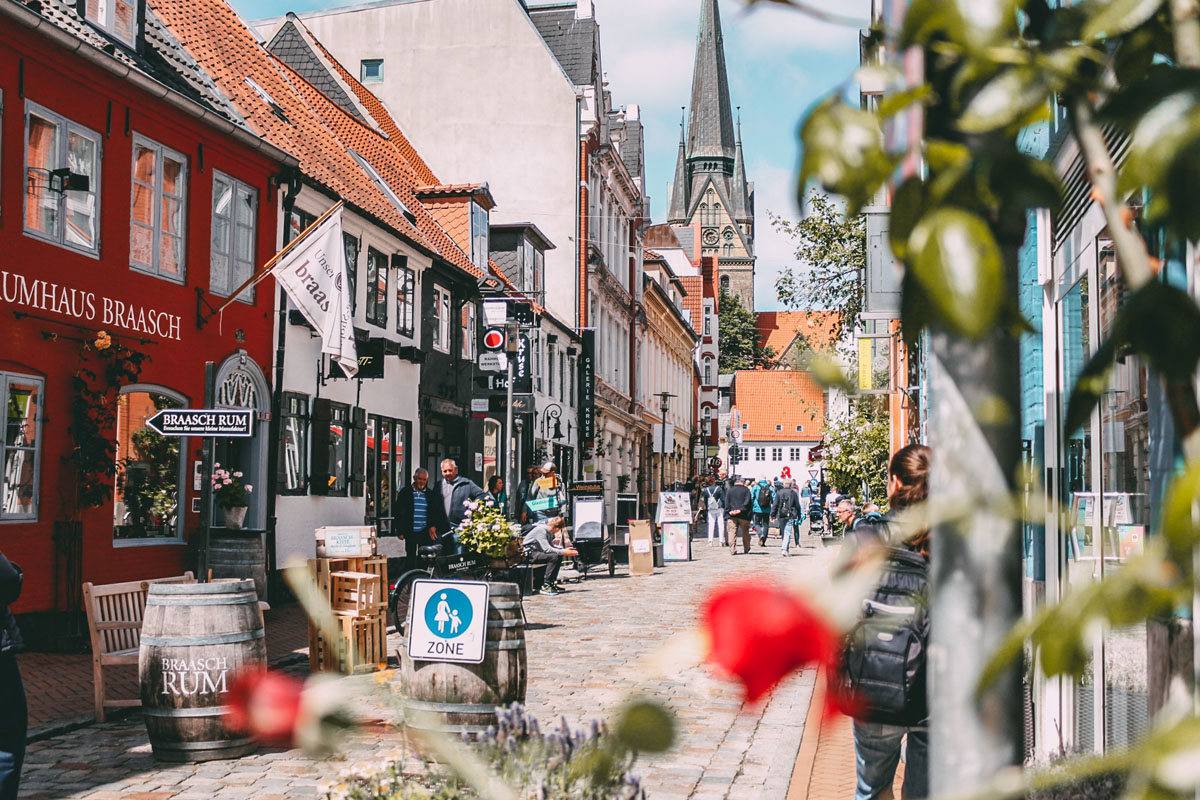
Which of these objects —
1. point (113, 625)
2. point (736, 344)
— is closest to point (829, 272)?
point (113, 625)

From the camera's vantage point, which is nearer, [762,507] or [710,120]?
[762,507]

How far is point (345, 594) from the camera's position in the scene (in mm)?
10977

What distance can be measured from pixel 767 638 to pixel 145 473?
14.9 metres

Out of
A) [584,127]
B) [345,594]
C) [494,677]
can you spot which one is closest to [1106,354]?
[494,677]

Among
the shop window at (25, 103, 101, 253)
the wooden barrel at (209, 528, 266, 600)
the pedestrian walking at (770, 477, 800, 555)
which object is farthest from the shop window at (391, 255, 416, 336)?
the pedestrian walking at (770, 477, 800, 555)

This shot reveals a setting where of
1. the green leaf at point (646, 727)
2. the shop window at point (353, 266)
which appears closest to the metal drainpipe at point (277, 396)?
the shop window at point (353, 266)

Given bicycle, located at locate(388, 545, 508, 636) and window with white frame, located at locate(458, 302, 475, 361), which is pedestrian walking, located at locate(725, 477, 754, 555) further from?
bicycle, located at locate(388, 545, 508, 636)

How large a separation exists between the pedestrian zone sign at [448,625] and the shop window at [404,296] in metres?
16.0

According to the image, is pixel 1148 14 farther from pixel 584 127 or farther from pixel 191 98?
pixel 584 127

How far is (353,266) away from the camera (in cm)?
2005

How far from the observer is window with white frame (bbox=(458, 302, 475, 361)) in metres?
26.9

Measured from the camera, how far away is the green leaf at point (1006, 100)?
29.5 inches

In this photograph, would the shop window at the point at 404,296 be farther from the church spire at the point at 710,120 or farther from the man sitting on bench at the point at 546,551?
the church spire at the point at 710,120

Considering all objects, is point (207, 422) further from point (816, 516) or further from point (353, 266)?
point (816, 516)
